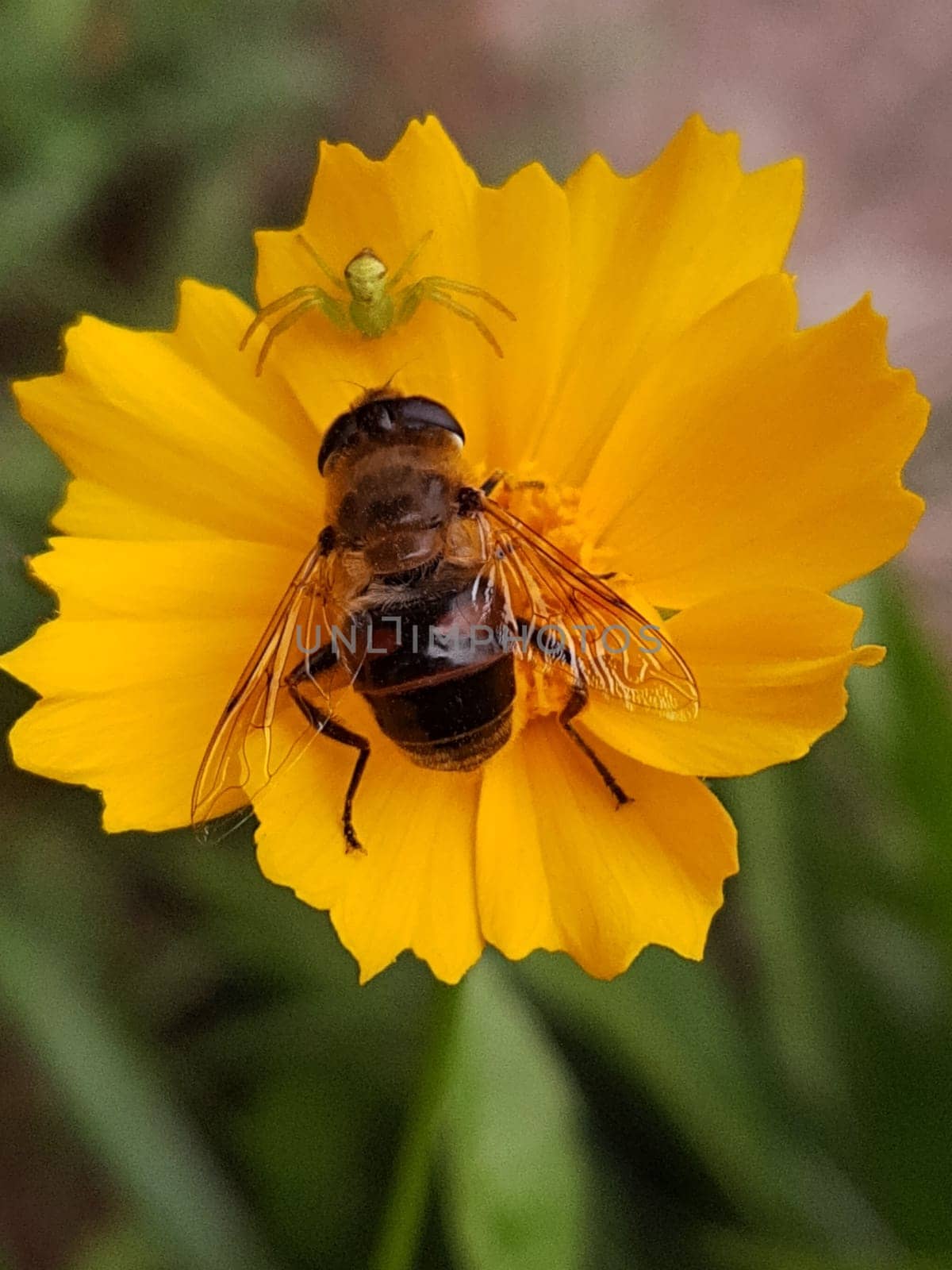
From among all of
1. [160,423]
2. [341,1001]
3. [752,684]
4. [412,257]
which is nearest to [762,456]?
[752,684]

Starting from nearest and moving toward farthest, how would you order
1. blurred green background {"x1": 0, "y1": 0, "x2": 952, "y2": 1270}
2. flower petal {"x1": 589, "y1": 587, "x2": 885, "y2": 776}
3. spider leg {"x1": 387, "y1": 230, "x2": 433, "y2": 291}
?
flower petal {"x1": 589, "y1": 587, "x2": 885, "y2": 776}, spider leg {"x1": 387, "y1": 230, "x2": 433, "y2": 291}, blurred green background {"x1": 0, "y1": 0, "x2": 952, "y2": 1270}

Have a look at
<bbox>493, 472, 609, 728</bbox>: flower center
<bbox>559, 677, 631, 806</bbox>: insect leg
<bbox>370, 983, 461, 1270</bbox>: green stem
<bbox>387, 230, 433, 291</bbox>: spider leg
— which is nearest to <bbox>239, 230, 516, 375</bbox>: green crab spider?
<bbox>387, 230, 433, 291</bbox>: spider leg

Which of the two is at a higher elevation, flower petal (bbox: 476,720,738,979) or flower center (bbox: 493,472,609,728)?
flower center (bbox: 493,472,609,728)

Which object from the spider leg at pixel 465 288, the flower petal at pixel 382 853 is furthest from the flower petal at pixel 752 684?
the spider leg at pixel 465 288

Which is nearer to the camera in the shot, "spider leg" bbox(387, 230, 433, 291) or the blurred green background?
"spider leg" bbox(387, 230, 433, 291)

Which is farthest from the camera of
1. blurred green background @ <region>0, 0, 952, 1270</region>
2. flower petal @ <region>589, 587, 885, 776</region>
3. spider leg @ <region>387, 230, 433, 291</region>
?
blurred green background @ <region>0, 0, 952, 1270</region>

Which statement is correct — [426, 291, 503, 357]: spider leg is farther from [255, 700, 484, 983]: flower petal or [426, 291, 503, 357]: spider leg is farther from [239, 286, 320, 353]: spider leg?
[255, 700, 484, 983]: flower petal

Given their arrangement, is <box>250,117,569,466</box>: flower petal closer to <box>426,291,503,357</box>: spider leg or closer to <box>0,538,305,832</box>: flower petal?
<box>426,291,503,357</box>: spider leg

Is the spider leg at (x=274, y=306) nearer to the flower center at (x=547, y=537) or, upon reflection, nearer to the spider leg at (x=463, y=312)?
the spider leg at (x=463, y=312)
